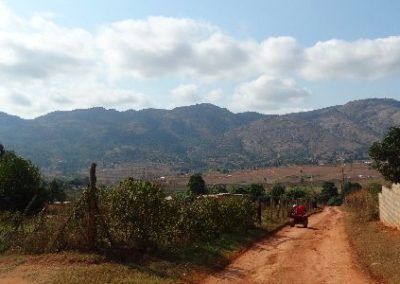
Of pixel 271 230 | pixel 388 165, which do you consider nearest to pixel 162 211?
pixel 271 230

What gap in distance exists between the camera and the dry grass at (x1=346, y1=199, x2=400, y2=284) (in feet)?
54.6

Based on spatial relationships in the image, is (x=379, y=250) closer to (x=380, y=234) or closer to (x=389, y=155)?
(x=380, y=234)

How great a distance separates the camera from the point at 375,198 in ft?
125

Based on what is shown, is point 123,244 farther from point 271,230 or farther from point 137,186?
point 271,230

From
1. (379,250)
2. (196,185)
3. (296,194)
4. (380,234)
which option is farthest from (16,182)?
(296,194)

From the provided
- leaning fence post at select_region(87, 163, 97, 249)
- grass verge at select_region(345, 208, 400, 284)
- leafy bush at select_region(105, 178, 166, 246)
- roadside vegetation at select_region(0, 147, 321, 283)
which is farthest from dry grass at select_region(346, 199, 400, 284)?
leaning fence post at select_region(87, 163, 97, 249)

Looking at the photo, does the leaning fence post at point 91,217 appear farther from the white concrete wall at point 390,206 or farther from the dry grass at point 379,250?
the white concrete wall at point 390,206

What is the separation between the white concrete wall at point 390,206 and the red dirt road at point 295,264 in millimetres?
3128

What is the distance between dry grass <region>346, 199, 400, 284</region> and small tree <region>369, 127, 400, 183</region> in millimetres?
3636

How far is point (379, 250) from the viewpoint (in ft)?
69.6

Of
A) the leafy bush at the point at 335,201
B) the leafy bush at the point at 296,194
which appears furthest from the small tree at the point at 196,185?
the leafy bush at the point at 335,201

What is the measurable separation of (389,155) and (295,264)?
16.9 metres

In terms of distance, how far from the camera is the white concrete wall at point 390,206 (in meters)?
27.0

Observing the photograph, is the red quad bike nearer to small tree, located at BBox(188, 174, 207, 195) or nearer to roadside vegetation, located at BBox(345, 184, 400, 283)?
roadside vegetation, located at BBox(345, 184, 400, 283)
